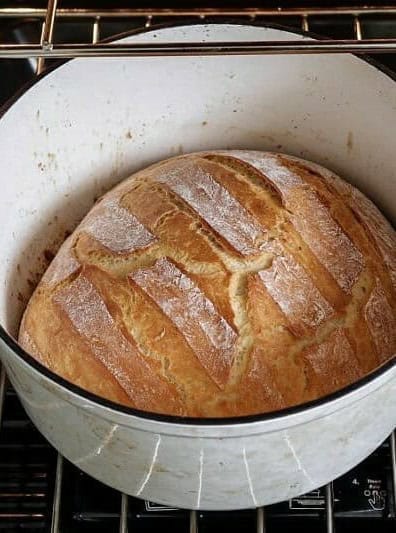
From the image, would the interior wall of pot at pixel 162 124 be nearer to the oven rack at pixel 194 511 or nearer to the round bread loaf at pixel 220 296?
the round bread loaf at pixel 220 296

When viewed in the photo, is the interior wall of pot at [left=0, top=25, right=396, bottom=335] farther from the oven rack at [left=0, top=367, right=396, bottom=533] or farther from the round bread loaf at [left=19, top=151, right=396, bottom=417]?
the oven rack at [left=0, top=367, right=396, bottom=533]

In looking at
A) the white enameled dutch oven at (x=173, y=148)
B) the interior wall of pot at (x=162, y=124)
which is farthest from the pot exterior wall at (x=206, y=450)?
the interior wall of pot at (x=162, y=124)

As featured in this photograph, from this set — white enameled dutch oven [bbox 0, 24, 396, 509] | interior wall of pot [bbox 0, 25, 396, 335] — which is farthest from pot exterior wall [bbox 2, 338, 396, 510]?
interior wall of pot [bbox 0, 25, 396, 335]

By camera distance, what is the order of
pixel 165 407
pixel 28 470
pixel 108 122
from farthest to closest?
pixel 108 122 < pixel 28 470 < pixel 165 407

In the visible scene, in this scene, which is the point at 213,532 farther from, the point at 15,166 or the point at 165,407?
the point at 15,166

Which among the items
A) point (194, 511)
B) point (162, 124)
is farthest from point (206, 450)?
point (162, 124)

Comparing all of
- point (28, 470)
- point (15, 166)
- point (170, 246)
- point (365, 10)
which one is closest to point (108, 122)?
point (15, 166)

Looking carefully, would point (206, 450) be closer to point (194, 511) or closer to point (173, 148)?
point (194, 511)
